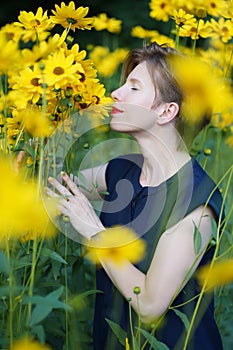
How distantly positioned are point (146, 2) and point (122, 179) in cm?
438

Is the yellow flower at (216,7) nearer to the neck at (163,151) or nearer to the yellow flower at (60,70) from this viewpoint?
the neck at (163,151)

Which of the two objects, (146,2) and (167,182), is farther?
(146,2)

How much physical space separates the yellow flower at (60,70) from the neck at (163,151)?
0.26 m

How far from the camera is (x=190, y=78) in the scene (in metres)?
1.09

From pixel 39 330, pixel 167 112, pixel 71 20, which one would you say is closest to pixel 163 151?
pixel 167 112

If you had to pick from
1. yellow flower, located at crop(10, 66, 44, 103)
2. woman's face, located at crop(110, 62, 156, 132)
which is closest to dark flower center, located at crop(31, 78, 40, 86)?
yellow flower, located at crop(10, 66, 44, 103)

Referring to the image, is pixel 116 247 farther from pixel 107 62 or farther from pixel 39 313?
pixel 107 62

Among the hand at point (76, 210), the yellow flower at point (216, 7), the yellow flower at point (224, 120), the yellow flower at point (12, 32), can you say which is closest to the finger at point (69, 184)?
the hand at point (76, 210)

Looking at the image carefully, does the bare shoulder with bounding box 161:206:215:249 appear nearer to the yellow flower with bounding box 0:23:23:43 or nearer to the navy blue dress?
the navy blue dress

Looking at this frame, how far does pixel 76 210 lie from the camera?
126 centimetres

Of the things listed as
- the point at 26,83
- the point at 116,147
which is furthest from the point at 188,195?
the point at 116,147

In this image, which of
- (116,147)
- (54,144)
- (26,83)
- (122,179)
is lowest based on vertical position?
(116,147)

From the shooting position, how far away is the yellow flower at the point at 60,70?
1.12 meters

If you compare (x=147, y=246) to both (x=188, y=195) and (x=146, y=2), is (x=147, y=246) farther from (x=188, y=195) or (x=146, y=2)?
(x=146, y=2)
